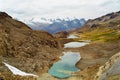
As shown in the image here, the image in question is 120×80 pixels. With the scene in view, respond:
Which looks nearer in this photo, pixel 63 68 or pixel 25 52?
pixel 63 68

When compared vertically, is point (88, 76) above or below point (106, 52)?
below

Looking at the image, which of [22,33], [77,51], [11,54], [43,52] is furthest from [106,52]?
[11,54]

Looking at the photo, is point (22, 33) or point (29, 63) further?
point (22, 33)

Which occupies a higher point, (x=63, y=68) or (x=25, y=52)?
(x=25, y=52)

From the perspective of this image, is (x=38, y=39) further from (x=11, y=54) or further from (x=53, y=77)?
(x=53, y=77)

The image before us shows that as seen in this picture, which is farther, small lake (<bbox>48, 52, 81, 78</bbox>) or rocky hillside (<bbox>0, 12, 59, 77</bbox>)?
rocky hillside (<bbox>0, 12, 59, 77</bbox>)

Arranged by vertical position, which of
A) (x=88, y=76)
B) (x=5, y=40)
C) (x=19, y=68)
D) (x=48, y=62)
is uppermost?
(x=5, y=40)

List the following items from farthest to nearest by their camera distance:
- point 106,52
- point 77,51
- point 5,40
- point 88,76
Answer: point 77,51 < point 106,52 < point 5,40 < point 88,76

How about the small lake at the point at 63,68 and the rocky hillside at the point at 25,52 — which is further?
the rocky hillside at the point at 25,52

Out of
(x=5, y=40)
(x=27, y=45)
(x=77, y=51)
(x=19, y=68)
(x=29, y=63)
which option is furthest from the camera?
(x=77, y=51)
